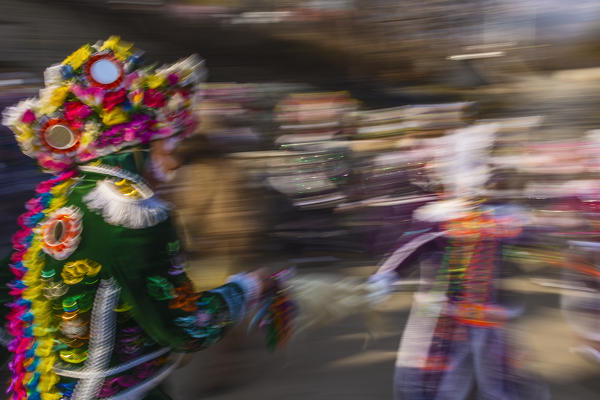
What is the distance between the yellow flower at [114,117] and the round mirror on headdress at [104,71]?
0.07 metres

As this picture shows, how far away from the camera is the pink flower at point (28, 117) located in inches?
60.0

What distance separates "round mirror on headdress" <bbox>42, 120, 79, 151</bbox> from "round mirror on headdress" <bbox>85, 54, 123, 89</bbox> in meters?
0.15

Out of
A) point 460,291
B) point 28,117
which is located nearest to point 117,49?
point 28,117

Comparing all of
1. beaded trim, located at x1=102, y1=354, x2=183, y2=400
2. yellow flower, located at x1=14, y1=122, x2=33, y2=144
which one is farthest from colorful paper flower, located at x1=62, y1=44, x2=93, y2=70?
beaded trim, located at x1=102, y1=354, x2=183, y2=400

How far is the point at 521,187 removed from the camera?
155 inches

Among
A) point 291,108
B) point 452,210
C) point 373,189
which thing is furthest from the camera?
point 291,108

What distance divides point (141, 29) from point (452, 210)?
4770 millimetres

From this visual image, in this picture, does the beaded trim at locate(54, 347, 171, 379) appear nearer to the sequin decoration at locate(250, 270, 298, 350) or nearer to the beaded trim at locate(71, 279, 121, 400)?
the beaded trim at locate(71, 279, 121, 400)

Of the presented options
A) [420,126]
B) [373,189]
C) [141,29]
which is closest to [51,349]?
[420,126]

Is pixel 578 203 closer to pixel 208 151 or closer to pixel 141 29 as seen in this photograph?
pixel 208 151

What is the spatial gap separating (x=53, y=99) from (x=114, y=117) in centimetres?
18

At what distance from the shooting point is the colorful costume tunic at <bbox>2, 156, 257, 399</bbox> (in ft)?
4.65

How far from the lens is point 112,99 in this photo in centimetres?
149

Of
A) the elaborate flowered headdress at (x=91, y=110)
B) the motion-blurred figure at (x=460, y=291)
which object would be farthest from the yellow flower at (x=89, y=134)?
the motion-blurred figure at (x=460, y=291)
